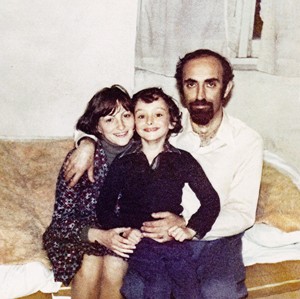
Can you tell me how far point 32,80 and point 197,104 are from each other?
0.56 meters

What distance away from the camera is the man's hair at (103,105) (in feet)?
3.84

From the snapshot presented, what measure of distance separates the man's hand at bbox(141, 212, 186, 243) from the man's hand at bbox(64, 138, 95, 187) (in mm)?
156

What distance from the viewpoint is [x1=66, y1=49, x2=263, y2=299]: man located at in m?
1.21

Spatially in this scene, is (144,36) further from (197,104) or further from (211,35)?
(197,104)

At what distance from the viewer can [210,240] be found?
122 cm

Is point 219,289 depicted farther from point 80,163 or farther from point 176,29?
point 176,29

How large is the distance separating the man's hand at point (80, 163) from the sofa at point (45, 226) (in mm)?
204

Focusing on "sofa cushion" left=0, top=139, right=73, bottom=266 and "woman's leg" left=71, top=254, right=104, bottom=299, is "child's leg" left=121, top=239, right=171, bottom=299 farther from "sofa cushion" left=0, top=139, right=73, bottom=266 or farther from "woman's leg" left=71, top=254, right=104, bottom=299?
"sofa cushion" left=0, top=139, right=73, bottom=266

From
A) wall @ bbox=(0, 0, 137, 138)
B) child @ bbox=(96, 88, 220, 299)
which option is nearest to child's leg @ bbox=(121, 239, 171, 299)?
child @ bbox=(96, 88, 220, 299)

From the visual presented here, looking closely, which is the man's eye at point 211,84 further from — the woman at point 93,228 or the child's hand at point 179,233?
the child's hand at point 179,233

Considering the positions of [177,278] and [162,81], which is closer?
[177,278]

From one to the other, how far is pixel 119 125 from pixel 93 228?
0.23 metres

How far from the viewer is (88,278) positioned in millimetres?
1162

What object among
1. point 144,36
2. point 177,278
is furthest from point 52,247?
point 144,36
